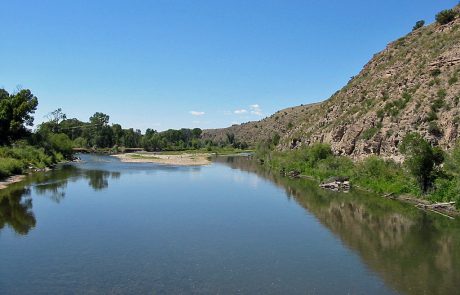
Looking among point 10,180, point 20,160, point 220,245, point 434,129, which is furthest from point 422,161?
point 20,160

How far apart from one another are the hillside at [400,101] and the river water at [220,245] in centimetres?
1273

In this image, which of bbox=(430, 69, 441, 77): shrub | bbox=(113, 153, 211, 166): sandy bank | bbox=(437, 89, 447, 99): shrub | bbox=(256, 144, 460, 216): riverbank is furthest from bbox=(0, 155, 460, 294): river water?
bbox=(113, 153, 211, 166): sandy bank

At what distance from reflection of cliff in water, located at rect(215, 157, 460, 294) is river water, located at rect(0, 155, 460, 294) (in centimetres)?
6

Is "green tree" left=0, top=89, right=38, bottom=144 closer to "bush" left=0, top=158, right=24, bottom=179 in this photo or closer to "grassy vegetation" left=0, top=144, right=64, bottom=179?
"grassy vegetation" left=0, top=144, right=64, bottom=179

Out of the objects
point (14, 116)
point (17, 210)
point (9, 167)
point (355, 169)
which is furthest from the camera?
point (14, 116)

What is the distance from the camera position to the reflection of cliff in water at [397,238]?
18688 mm

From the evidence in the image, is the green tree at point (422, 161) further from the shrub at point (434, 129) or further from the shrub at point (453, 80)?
the shrub at point (453, 80)

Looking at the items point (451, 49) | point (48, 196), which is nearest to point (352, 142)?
point (451, 49)

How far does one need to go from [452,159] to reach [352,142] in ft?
87.2

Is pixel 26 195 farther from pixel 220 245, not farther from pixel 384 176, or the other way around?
pixel 384 176

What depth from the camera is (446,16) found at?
67500 millimetres

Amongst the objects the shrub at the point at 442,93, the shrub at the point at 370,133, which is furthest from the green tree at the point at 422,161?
the shrub at the point at 370,133

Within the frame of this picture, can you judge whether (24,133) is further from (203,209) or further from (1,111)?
(203,209)

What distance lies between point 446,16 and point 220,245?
61.6 m
